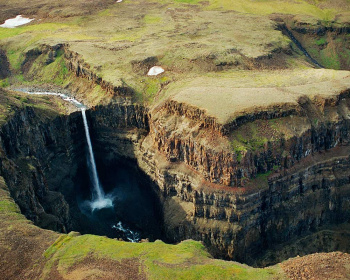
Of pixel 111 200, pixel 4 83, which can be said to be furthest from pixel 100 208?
pixel 4 83

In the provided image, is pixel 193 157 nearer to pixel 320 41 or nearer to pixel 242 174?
pixel 242 174

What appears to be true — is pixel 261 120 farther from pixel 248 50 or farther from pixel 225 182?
pixel 248 50

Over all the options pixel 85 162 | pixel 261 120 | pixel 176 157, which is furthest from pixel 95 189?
pixel 261 120

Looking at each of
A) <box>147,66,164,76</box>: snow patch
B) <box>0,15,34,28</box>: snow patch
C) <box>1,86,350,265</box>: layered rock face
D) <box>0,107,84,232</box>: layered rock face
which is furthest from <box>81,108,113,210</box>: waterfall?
<box>0,15,34,28</box>: snow patch

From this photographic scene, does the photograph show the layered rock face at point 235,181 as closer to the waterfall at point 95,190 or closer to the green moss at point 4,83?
the waterfall at point 95,190

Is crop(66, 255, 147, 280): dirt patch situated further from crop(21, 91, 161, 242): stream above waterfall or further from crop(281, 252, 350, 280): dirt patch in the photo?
crop(21, 91, 161, 242): stream above waterfall

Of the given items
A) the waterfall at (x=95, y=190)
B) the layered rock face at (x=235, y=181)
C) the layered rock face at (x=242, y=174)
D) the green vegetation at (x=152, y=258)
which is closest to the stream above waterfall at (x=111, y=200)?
the waterfall at (x=95, y=190)
